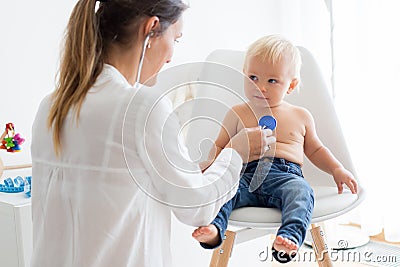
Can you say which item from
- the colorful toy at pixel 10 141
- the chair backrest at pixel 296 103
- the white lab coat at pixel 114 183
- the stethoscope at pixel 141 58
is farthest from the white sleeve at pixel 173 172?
the colorful toy at pixel 10 141

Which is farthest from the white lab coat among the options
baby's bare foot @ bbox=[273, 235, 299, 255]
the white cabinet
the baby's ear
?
the baby's ear

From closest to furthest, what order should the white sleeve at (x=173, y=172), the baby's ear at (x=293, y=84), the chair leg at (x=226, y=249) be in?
the white sleeve at (x=173, y=172) < the chair leg at (x=226, y=249) < the baby's ear at (x=293, y=84)

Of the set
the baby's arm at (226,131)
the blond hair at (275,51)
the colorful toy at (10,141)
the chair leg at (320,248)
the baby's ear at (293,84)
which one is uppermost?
the blond hair at (275,51)

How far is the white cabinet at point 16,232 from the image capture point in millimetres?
1265

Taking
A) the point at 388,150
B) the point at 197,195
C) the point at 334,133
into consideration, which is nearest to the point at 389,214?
the point at 388,150

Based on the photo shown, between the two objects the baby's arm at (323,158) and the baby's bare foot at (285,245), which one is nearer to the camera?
the baby's bare foot at (285,245)

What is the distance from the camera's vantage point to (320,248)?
1375 millimetres

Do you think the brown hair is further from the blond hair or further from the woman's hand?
the blond hair

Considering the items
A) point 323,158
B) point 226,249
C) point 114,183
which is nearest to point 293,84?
point 323,158

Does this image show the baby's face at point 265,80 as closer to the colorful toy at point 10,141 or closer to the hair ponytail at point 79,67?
the hair ponytail at point 79,67

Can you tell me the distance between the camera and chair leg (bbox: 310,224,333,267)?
1357 millimetres

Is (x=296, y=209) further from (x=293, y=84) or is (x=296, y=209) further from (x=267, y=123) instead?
(x=293, y=84)

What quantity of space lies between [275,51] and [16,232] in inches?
30.7

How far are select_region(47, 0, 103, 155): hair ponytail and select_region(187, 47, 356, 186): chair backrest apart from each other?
47 cm
